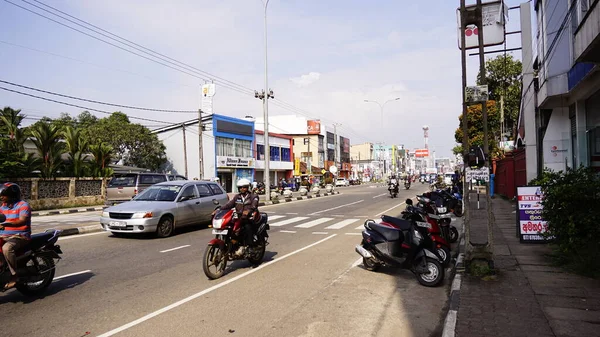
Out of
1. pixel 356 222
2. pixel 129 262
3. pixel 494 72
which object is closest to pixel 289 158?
pixel 494 72

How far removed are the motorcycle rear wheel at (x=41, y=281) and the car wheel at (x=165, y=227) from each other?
4.87m

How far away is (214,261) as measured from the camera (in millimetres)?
6746

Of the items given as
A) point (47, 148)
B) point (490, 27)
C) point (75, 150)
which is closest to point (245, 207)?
point (490, 27)

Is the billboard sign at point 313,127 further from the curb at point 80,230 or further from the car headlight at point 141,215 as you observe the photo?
the car headlight at point 141,215

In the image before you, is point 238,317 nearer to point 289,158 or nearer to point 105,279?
point 105,279

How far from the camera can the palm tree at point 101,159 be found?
93.8 ft

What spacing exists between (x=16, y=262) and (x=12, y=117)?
2465 cm

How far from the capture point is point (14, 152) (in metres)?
23.1

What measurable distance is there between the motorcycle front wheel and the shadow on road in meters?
1.99

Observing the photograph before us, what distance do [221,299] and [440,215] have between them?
4.62m

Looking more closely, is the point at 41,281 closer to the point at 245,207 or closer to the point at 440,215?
the point at 245,207

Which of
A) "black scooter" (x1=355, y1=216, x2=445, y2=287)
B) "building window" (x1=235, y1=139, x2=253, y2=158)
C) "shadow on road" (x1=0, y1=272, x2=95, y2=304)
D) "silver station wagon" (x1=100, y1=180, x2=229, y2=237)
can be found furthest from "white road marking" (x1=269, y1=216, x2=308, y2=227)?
"building window" (x1=235, y1=139, x2=253, y2=158)

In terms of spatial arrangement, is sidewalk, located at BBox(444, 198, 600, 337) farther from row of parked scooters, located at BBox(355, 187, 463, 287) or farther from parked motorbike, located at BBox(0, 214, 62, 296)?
parked motorbike, located at BBox(0, 214, 62, 296)

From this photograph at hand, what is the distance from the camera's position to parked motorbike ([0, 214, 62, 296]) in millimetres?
5461
